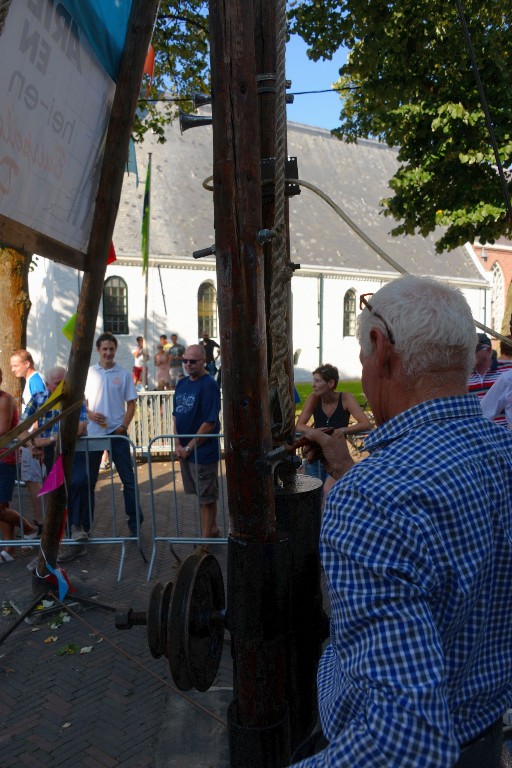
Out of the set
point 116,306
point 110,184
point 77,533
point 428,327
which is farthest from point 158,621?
point 116,306

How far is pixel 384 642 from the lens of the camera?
1111 mm

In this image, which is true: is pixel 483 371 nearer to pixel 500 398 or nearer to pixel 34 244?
pixel 500 398

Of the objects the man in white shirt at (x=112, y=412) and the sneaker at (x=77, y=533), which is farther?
the man in white shirt at (x=112, y=412)

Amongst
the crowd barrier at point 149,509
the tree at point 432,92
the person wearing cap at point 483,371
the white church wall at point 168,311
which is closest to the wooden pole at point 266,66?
the crowd barrier at point 149,509

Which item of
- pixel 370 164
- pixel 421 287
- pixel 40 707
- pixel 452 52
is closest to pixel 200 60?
pixel 452 52

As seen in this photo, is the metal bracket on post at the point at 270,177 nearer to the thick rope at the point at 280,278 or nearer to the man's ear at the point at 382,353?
the thick rope at the point at 280,278

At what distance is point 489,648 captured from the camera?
1.37 metres

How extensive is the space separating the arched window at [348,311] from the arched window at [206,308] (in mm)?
7095

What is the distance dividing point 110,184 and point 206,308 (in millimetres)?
23634

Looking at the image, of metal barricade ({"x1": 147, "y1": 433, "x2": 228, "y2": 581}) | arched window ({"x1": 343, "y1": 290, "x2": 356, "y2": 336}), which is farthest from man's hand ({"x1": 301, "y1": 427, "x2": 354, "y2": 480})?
arched window ({"x1": 343, "y1": 290, "x2": 356, "y2": 336})

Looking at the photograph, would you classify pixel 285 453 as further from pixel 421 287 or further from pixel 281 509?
pixel 421 287

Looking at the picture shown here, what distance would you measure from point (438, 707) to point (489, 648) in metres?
0.35

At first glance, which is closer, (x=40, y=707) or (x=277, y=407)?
(x=277, y=407)

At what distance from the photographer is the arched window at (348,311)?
101 ft
